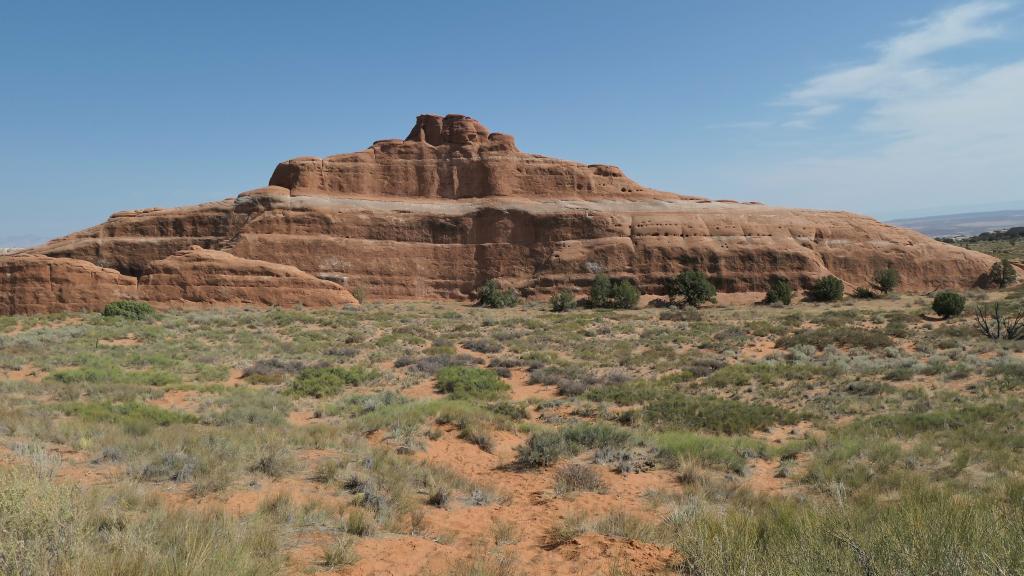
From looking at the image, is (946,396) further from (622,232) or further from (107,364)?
(622,232)

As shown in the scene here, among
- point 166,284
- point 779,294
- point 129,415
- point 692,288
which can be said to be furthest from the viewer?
point 779,294

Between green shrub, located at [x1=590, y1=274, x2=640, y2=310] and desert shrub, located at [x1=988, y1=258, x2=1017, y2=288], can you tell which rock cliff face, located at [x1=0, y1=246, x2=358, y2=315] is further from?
desert shrub, located at [x1=988, y1=258, x2=1017, y2=288]

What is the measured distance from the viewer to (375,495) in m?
6.45

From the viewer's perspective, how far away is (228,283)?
34.9 meters

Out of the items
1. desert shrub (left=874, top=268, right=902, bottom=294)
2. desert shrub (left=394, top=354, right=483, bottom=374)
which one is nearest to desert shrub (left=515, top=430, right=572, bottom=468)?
desert shrub (left=394, top=354, right=483, bottom=374)

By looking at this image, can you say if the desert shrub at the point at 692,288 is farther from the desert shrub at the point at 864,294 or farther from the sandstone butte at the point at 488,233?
the desert shrub at the point at 864,294

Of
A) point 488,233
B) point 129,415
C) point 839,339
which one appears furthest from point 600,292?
point 129,415

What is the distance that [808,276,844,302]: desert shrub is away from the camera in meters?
39.0

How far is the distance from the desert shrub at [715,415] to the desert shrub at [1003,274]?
1664 inches

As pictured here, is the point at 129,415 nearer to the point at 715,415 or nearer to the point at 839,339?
the point at 715,415

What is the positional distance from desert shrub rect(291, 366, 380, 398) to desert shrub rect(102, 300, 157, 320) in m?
17.6

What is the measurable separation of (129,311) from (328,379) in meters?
20.7

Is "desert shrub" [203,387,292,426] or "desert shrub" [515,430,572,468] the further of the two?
"desert shrub" [203,387,292,426]

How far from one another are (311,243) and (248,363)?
25978 mm
